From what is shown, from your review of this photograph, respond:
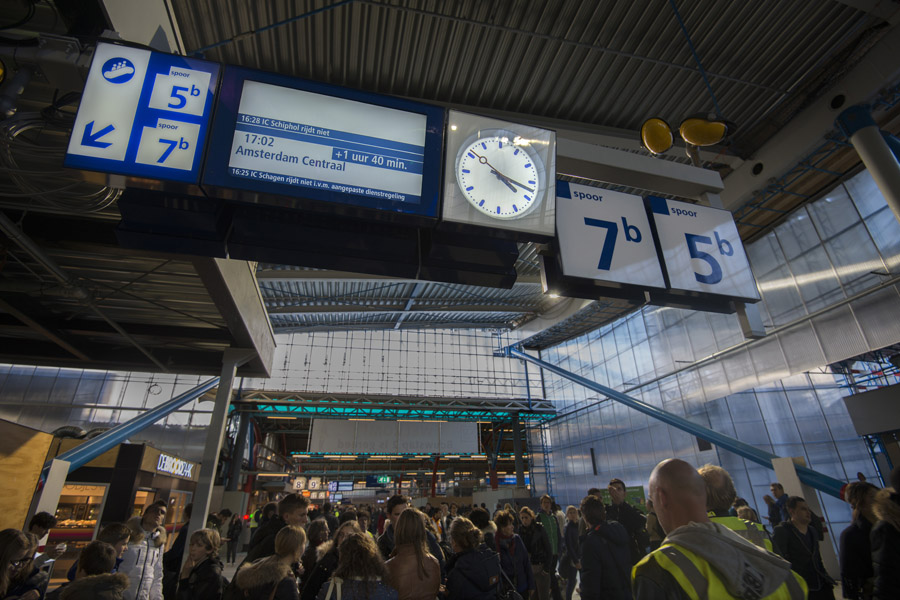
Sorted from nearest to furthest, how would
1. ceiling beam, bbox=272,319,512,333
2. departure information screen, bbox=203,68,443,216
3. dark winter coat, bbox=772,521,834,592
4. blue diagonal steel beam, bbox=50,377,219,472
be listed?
departure information screen, bbox=203,68,443,216
dark winter coat, bbox=772,521,834,592
blue diagonal steel beam, bbox=50,377,219,472
ceiling beam, bbox=272,319,512,333

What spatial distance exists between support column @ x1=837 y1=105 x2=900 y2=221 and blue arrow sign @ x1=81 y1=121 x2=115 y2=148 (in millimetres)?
7624

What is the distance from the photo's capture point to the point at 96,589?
2.44 m

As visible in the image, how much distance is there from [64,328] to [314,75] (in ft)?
26.9

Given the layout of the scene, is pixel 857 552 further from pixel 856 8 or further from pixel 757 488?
pixel 757 488

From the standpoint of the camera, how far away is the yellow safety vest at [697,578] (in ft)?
4.54

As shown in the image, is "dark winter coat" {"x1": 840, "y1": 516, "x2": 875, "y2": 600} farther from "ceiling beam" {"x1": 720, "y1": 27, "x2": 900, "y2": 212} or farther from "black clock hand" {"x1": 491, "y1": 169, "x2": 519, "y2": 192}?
"ceiling beam" {"x1": 720, "y1": 27, "x2": 900, "y2": 212}

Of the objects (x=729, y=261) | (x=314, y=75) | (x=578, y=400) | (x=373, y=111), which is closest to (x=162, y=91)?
(x=373, y=111)

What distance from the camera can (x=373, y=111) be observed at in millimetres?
3059

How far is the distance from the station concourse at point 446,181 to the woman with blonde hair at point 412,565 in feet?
5.71

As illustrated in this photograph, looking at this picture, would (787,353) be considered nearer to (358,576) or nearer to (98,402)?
(358,576)

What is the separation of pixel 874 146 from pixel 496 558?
689 centimetres

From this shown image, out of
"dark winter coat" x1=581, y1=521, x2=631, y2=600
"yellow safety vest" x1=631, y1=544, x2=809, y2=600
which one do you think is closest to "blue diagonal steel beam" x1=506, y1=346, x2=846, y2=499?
"dark winter coat" x1=581, y1=521, x2=631, y2=600

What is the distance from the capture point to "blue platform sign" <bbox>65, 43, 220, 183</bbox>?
2418 mm

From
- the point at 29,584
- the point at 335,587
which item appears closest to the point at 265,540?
the point at 29,584
